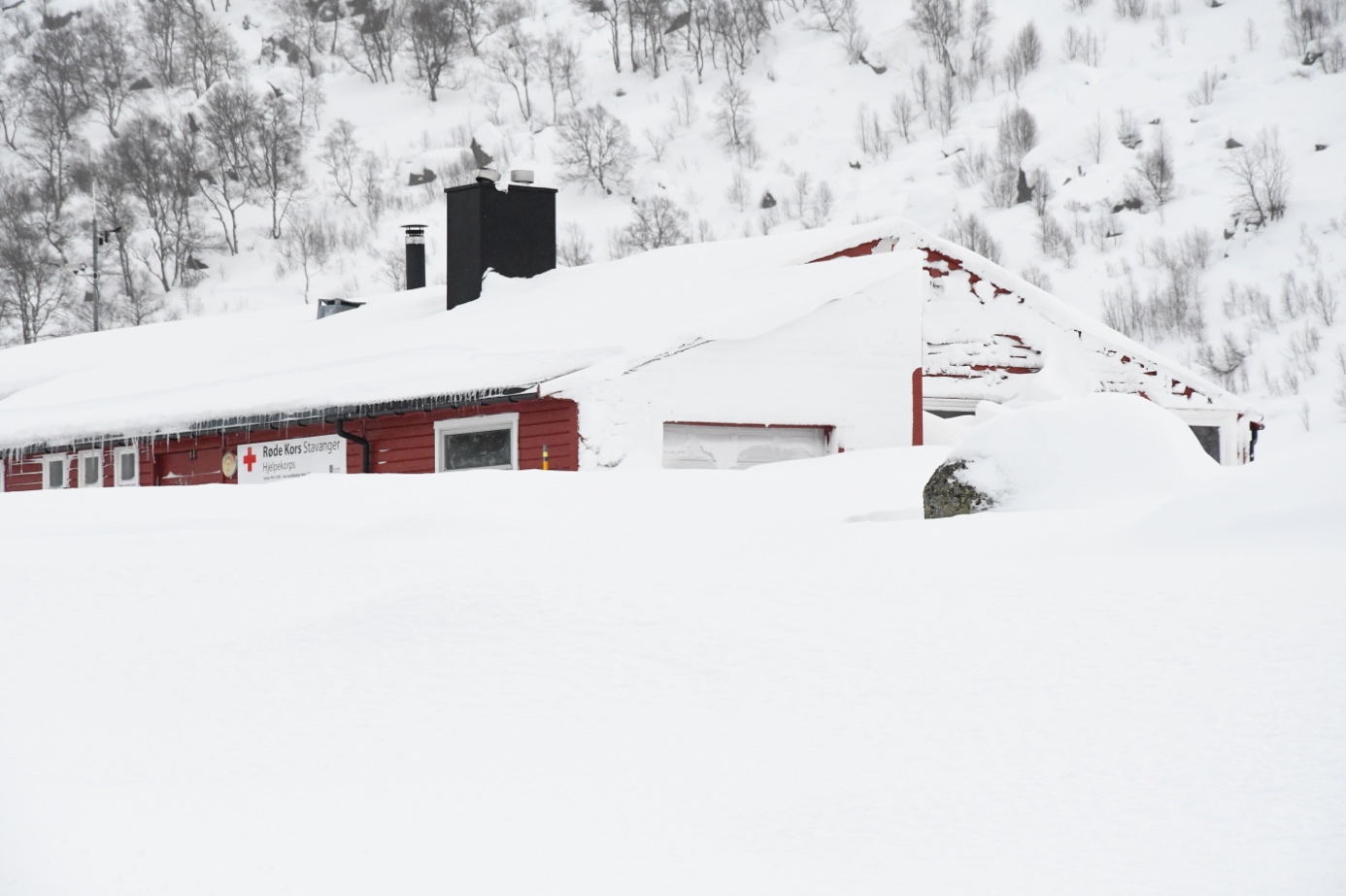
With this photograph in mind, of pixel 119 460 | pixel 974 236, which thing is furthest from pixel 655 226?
pixel 119 460

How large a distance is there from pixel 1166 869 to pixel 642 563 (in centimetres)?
299

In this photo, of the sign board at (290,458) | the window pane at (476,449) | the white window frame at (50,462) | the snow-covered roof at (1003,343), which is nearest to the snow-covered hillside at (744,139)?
the snow-covered roof at (1003,343)

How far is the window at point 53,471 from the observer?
1952 centimetres

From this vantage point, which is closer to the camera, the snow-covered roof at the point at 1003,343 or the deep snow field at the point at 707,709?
the deep snow field at the point at 707,709

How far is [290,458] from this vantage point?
660 inches

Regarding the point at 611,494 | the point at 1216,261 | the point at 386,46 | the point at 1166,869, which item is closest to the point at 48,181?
the point at 386,46

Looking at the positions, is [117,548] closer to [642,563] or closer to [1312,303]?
[642,563]

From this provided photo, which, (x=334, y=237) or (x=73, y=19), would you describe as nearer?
(x=334, y=237)

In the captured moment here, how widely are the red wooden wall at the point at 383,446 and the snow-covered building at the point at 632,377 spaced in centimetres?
3

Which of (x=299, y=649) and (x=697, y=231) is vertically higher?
(x=697, y=231)

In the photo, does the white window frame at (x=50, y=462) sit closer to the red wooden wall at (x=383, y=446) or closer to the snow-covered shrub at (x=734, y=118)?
the red wooden wall at (x=383, y=446)

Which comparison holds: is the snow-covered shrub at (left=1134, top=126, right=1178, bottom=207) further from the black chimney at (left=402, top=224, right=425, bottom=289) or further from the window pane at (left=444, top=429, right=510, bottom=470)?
the window pane at (left=444, top=429, right=510, bottom=470)

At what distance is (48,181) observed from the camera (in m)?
72.1

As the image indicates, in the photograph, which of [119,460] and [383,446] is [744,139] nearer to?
[119,460]
